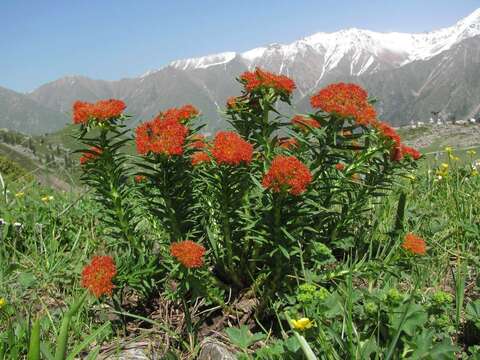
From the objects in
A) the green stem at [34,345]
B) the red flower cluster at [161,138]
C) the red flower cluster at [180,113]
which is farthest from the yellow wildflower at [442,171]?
the green stem at [34,345]

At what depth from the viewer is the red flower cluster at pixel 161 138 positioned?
2678 mm

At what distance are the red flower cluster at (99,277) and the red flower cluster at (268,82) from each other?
154 cm

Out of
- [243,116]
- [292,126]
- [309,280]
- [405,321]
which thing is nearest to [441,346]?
[405,321]

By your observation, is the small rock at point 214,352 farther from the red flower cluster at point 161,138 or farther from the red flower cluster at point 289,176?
the red flower cluster at point 161,138

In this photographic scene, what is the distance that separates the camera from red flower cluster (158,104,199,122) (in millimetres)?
3029

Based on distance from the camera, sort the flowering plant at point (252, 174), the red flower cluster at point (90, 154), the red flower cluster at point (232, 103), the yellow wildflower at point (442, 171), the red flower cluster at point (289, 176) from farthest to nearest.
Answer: the yellow wildflower at point (442, 171), the red flower cluster at point (232, 103), the red flower cluster at point (90, 154), the flowering plant at point (252, 174), the red flower cluster at point (289, 176)

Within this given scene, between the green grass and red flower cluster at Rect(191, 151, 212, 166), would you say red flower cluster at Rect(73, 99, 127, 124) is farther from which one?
the green grass

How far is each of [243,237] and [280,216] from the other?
21.1 inches

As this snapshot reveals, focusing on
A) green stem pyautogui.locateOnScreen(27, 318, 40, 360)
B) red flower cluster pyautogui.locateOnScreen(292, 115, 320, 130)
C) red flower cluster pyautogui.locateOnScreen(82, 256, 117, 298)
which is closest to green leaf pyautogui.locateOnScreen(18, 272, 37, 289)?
red flower cluster pyautogui.locateOnScreen(82, 256, 117, 298)

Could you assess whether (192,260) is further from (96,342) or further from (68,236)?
(68,236)

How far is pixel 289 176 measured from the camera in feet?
8.13

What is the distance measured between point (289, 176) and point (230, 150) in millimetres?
406

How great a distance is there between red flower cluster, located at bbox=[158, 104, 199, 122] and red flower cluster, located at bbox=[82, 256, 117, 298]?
1.04 m

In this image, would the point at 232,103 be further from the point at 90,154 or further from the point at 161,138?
the point at 90,154
